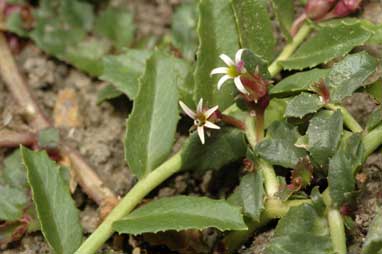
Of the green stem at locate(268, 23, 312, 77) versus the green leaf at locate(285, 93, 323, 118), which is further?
the green stem at locate(268, 23, 312, 77)

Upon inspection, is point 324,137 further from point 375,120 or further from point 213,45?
point 213,45

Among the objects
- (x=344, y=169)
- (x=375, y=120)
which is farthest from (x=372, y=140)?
(x=344, y=169)

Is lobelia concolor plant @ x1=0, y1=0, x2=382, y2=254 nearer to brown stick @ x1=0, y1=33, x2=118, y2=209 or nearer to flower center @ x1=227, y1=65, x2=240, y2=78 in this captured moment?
flower center @ x1=227, y1=65, x2=240, y2=78

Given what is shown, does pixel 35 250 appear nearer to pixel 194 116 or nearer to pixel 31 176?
pixel 31 176

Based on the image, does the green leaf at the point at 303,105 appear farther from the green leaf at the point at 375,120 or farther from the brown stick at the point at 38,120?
the brown stick at the point at 38,120

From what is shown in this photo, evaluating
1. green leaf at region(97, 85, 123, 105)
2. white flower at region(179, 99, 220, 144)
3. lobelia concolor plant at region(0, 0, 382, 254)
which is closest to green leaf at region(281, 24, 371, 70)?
lobelia concolor plant at region(0, 0, 382, 254)

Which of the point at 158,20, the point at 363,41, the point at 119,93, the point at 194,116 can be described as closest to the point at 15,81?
the point at 119,93
